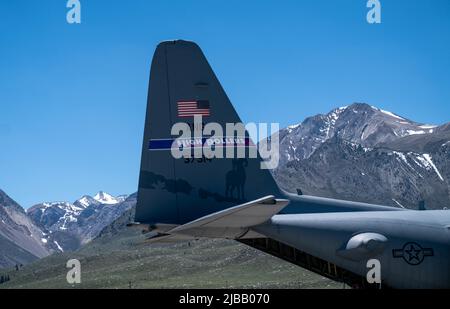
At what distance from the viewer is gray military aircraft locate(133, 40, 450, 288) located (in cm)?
2134

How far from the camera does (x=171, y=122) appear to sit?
2292 cm

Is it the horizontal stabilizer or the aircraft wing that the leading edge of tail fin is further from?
the horizontal stabilizer

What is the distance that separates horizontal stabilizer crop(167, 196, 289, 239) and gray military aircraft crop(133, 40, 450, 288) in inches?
3.3

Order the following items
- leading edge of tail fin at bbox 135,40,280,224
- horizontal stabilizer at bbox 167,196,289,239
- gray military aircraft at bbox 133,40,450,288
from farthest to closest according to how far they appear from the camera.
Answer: leading edge of tail fin at bbox 135,40,280,224
gray military aircraft at bbox 133,40,450,288
horizontal stabilizer at bbox 167,196,289,239

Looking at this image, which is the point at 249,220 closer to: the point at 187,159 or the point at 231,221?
the point at 231,221

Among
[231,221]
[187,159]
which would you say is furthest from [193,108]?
[231,221]

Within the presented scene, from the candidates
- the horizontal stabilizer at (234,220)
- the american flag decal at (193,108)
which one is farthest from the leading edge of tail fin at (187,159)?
the horizontal stabilizer at (234,220)

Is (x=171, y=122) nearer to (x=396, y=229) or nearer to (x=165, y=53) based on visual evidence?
(x=165, y=53)

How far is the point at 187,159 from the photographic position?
23.0 m

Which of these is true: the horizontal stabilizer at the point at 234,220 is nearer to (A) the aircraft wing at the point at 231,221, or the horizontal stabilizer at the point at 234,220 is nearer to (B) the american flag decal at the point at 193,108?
(A) the aircraft wing at the point at 231,221

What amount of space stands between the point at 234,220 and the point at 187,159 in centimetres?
420

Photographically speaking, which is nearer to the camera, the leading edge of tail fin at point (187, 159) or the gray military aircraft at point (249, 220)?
the gray military aircraft at point (249, 220)

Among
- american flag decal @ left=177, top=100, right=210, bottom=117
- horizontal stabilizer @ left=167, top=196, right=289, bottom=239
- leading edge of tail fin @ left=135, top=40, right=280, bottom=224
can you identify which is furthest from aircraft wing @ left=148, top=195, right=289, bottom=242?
american flag decal @ left=177, top=100, right=210, bottom=117

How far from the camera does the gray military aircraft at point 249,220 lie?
70.0 ft
